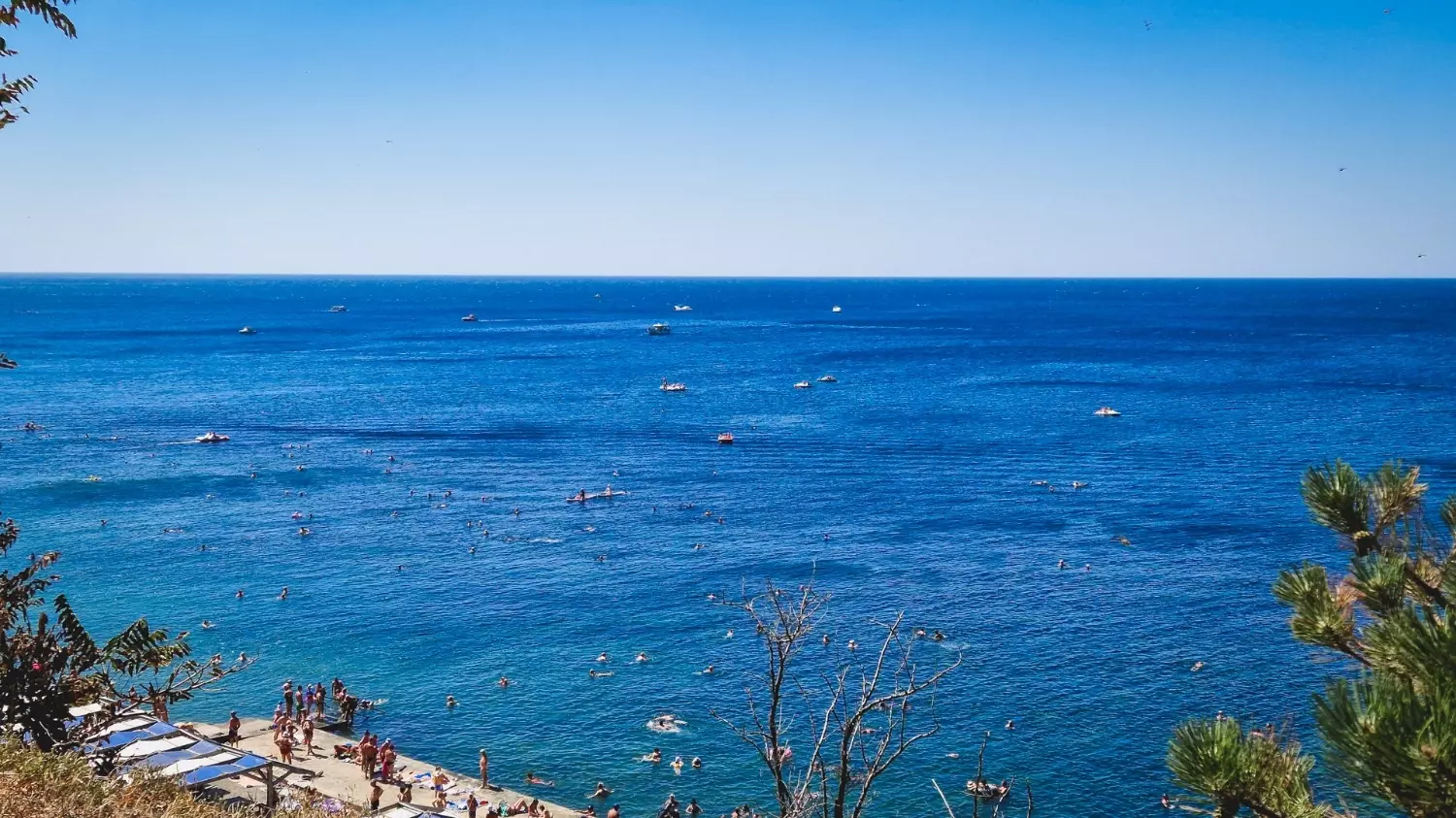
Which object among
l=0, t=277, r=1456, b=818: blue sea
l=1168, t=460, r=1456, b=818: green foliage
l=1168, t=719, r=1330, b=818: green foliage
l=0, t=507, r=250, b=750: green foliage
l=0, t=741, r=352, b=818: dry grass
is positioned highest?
l=1168, t=460, r=1456, b=818: green foliage

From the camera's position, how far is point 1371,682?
7750 millimetres

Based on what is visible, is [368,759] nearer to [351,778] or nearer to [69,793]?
[351,778]

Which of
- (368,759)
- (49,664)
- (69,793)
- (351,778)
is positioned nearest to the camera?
(69,793)

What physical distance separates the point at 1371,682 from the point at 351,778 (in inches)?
1248

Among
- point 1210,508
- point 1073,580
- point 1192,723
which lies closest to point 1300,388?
point 1210,508

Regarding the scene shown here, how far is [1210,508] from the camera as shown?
66.4 m

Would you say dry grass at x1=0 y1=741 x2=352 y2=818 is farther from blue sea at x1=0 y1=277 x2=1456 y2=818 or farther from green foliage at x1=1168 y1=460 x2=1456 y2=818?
blue sea at x1=0 y1=277 x2=1456 y2=818

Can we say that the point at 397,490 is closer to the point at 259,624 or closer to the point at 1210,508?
the point at 259,624

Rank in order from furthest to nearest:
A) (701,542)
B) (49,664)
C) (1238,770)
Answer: (701,542) < (49,664) < (1238,770)

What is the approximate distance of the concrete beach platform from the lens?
3142cm

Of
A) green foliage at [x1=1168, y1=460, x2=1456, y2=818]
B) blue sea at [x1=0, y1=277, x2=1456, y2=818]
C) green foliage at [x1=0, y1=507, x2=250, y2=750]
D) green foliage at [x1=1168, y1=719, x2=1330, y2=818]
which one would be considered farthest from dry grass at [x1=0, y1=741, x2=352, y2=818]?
blue sea at [x1=0, y1=277, x2=1456, y2=818]

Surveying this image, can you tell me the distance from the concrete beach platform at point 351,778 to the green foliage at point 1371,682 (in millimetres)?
25530

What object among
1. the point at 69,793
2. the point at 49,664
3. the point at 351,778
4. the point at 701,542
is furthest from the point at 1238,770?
the point at 701,542

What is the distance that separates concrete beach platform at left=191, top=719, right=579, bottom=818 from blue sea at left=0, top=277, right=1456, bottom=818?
1771mm
